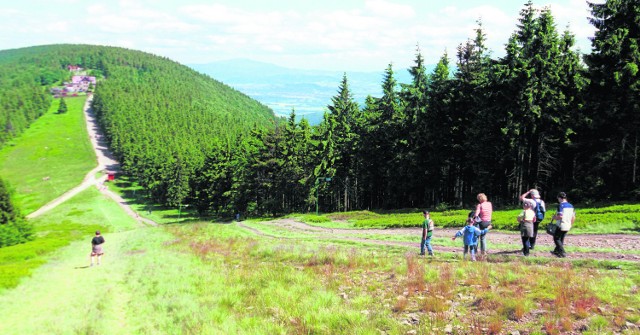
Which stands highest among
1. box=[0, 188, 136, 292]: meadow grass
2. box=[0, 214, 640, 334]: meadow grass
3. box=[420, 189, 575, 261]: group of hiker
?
box=[420, 189, 575, 261]: group of hiker

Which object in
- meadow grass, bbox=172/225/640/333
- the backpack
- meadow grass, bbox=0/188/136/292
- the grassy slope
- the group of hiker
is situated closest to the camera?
meadow grass, bbox=172/225/640/333

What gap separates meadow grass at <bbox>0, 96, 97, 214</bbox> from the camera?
401 feet

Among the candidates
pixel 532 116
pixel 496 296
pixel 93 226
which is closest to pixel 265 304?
pixel 496 296

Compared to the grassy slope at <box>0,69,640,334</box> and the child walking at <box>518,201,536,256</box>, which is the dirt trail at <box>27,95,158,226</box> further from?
the child walking at <box>518,201,536,256</box>

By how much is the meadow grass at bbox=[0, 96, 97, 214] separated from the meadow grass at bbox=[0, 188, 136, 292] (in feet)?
36.5

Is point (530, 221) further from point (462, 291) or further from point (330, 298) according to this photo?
point (330, 298)

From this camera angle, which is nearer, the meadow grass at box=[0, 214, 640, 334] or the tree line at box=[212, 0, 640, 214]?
the meadow grass at box=[0, 214, 640, 334]

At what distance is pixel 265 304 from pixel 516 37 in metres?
37.8

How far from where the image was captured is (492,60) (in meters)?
42.4

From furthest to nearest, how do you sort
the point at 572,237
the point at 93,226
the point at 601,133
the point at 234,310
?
the point at 93,226
the point at 601,133
the point at 572,237
the point at 234,310

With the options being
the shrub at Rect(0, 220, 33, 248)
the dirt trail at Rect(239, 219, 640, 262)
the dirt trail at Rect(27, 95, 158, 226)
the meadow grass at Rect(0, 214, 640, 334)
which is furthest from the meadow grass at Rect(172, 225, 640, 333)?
the dirt trail at Rect(27, 95, 158, 226)

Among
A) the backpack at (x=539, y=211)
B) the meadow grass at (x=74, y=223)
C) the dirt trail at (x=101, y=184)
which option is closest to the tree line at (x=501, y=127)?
the backpack at (x=539, y=211)

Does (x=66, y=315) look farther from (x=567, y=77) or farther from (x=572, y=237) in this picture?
(x=567, y=77)

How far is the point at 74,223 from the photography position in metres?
84.9
